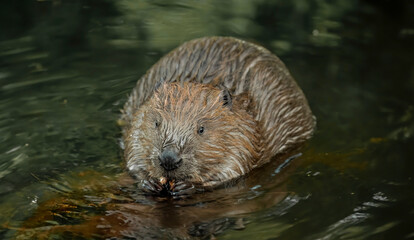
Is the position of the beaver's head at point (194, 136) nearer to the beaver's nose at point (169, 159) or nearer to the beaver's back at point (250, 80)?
the beaver's nose at point (169, 159)

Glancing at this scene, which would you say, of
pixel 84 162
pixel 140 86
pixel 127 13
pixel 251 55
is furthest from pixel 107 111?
pixel 127 13

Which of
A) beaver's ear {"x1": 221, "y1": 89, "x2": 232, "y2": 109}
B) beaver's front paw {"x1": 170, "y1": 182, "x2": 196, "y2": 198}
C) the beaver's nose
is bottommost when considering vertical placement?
beaver's front paw {"x1": 170, "y1": 182, "x2": 196, "y2": 198}

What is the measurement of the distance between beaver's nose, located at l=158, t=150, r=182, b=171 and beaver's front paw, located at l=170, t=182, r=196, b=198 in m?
0.26

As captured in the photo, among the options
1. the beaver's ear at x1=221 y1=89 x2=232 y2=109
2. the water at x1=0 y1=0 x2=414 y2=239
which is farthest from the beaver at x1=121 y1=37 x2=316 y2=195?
the water at x1=0 y1=0 x2=414 y2=239

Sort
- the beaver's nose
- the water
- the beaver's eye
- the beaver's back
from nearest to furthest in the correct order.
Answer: the beaver's nose < the water < the beaver's eye < the beaver's back

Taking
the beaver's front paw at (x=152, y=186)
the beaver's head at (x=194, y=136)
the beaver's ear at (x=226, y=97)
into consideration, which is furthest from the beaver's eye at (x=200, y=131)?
the beaver's front paw at (x=152, y=186)

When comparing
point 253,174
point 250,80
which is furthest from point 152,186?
point 250,80

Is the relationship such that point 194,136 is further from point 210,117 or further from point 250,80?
point 250,80

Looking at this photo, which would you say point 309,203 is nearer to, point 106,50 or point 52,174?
point 52,174

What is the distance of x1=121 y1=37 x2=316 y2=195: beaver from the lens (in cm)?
491

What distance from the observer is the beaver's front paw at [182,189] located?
491 cm

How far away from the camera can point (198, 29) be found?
8.25m

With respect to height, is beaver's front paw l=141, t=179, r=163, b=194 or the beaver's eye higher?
the beaver's eye

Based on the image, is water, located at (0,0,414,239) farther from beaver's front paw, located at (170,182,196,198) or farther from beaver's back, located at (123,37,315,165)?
beaver's back, located at (123,37,315,165)
